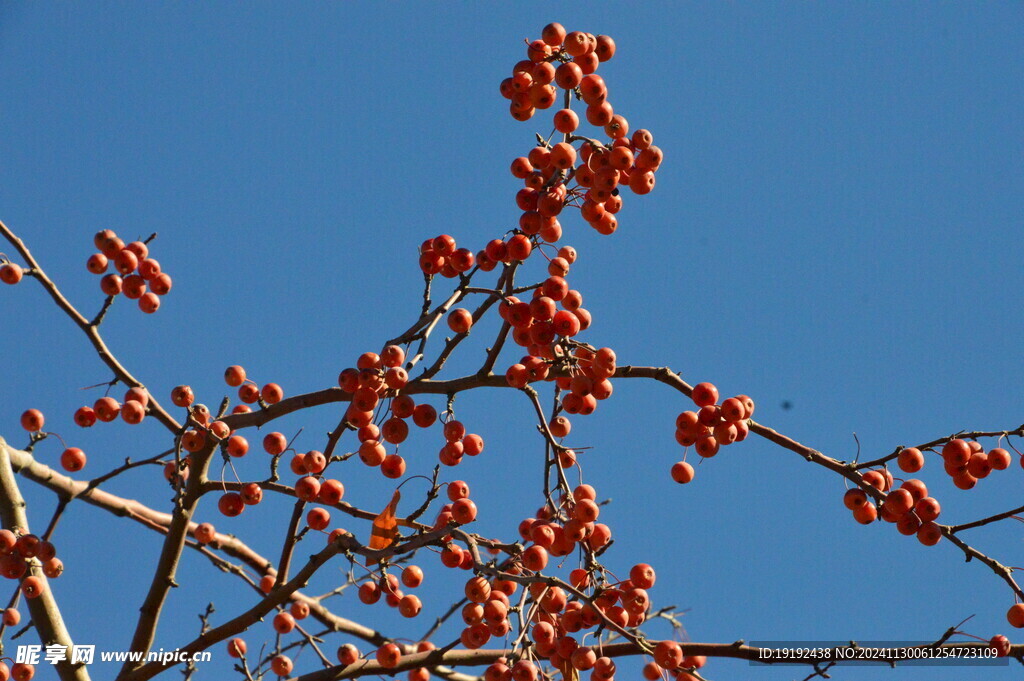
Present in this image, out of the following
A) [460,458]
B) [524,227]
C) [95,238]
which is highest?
[95,238]

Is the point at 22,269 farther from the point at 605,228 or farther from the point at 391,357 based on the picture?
the point at 605,228

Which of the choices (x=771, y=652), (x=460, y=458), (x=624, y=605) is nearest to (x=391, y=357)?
(x=460, y=458)

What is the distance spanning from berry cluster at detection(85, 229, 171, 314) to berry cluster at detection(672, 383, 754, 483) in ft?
11.0

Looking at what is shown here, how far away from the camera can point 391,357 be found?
4684 millimetres

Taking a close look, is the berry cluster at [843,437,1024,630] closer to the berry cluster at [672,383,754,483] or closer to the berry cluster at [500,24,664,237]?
the berry cluster at [672,383,754,483]

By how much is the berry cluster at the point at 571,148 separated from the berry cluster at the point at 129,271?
263cm

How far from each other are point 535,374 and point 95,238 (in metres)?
3.05

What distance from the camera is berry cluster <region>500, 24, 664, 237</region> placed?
178 inches

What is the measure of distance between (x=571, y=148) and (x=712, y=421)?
1.44 m

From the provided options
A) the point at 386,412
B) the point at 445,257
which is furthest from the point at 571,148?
the point at 386,412

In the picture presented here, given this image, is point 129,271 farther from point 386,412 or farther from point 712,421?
point 712,421

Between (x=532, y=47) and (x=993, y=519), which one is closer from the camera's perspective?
(x=993, y=519)

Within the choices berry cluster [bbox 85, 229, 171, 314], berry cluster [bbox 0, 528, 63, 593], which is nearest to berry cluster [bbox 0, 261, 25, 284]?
berry cluster [bbox 85, 229, 171, 314]

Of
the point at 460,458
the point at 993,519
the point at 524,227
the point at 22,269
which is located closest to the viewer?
the point at 993,519
